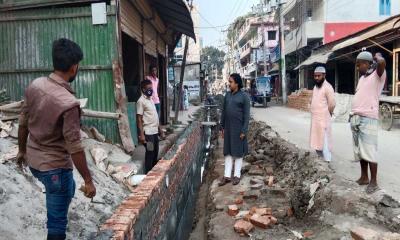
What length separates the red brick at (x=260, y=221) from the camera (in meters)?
5.02

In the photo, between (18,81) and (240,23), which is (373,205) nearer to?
(18,81)

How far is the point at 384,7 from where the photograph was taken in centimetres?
2923

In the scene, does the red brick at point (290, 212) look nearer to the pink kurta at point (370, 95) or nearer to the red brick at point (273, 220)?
the red brick at point (273, 220)

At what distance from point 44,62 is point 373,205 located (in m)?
6.15

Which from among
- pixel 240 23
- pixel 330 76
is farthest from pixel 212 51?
pixel 330 76

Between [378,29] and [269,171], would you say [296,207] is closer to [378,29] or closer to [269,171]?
[269,171]

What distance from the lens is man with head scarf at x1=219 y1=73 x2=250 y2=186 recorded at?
677 centimetres

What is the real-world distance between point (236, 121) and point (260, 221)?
214 cm

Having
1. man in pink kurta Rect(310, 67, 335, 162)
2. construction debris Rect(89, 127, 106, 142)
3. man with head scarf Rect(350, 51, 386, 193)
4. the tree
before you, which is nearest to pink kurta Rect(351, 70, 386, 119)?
man with head scarf Rect(350, 51, 386, 193)

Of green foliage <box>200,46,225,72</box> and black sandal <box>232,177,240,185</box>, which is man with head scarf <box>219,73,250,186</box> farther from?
green foliage <box>200,46,225,72</box>

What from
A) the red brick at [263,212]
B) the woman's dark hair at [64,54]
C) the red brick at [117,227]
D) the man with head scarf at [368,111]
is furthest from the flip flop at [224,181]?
the woman's dark hair at [64,54]

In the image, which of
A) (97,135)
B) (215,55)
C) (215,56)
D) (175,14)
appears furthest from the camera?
(215,55)

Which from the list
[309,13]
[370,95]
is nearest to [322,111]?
[370,95]

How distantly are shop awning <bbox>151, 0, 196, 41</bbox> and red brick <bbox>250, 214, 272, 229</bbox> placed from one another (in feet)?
18.7
